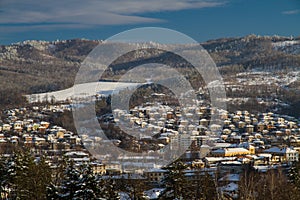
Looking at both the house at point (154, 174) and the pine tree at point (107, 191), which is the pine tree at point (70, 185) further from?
the house at point (154, 174)

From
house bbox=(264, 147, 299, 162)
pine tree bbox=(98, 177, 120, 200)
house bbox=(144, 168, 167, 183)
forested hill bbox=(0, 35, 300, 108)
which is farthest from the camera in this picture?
forested hill bbox=(0, 35, 300, 108)

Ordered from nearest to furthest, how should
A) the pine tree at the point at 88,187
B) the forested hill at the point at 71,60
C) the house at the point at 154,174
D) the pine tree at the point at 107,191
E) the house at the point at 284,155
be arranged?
the pine tree at the point at 88,187 → the pine tree at the point at 107,191 → the house at the point at 154,174 → the house at the point at 284,155 → the forested hill at the point at 71,60

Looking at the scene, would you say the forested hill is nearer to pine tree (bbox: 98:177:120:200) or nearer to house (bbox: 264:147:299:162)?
house (bbox: 264:147:299:162)

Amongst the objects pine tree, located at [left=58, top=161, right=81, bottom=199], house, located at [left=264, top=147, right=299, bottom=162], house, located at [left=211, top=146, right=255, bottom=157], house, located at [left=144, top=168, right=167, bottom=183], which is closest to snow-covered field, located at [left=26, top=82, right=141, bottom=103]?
house, located at [left=211, top=146, right=255, bottom=157]

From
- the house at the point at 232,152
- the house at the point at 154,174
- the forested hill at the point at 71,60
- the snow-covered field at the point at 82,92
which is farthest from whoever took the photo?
the forested hill at the point at 71,60

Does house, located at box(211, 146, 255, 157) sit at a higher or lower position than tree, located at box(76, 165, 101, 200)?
lower

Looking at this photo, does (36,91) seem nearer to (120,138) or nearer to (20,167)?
(120,138)

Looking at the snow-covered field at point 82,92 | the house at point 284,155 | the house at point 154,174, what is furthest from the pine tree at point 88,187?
the snow-covered field at point 82,92

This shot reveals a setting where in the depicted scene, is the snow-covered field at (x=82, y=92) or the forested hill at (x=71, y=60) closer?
the snow-covered field at (x=82, y=92)

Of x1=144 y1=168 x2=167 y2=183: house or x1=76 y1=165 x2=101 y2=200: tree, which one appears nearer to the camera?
x1=76 y1=165 x2=101 y2=200: tree

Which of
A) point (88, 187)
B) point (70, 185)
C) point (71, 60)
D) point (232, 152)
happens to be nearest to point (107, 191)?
point (88, 187)

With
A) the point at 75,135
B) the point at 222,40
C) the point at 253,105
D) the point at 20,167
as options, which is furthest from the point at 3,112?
the point at 222,40

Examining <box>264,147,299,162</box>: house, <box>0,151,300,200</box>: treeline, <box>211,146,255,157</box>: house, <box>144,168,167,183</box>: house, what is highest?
<box>0,151,300,200</box>: treeline

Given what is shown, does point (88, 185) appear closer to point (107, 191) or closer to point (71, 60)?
point (107, 191)
